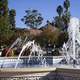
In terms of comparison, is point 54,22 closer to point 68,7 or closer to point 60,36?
point 68,7

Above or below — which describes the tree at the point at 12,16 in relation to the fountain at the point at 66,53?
above

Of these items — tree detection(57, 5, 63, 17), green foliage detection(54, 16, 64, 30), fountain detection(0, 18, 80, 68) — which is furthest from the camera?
tree detection(57, 5, 63, 17)

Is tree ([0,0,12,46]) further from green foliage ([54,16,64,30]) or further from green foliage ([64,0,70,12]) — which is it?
green foliage ([64,0,70,12])

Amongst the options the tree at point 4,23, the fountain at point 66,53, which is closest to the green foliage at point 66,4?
the tree at point 4,23

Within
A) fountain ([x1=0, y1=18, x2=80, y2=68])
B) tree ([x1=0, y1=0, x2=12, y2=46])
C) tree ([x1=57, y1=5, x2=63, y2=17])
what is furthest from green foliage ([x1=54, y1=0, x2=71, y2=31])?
fountain ([x1=0, y1=18, x2=80, y2=68])

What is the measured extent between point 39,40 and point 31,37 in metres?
1.62

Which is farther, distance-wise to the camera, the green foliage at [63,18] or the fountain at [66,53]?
the green foliage at [63,18]

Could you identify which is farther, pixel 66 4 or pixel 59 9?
pixel 59 9

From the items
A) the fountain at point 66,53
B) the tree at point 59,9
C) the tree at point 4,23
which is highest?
the tree at point 59,9

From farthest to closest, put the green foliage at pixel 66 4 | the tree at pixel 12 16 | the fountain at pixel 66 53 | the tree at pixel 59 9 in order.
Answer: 1. the tree at pixel 59 9
2. the green foliage at pixel 66 4
3. the tree at pixel 12 16
4. the fountain at pixel 66 53

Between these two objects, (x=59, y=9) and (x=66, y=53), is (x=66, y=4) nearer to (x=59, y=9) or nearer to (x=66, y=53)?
(x=59, y=9)

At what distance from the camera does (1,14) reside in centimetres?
3628

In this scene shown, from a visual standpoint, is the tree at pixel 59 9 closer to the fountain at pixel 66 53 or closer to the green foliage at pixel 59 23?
the green foliage at pixel 59 23

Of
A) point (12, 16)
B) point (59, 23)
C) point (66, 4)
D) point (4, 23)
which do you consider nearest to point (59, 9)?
point (66, 4)
